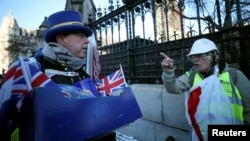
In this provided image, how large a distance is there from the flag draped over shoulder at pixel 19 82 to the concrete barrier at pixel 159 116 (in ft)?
12.0

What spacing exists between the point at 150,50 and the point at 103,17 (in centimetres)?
306

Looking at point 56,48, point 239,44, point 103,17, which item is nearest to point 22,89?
point 56,48

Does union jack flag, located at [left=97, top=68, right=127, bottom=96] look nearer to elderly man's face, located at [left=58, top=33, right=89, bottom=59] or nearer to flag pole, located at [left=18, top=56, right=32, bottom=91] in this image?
elderly man's face, located at [left=58, top=33, right=89, bottom=59]

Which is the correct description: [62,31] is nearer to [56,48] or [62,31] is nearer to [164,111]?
[56,48]

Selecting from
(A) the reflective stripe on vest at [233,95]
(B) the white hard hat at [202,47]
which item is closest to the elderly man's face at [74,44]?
(B) the white hard hat at [202,47]

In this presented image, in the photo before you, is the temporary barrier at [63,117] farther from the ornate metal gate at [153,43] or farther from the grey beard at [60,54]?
the ornate metal gate at [153,43]

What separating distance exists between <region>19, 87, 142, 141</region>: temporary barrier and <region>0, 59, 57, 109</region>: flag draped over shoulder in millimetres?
58

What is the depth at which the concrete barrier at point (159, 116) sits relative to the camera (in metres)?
4.74

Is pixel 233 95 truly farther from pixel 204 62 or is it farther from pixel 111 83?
pixel 111 83

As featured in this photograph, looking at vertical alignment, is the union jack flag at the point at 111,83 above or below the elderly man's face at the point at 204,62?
below

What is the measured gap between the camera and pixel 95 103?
1363 mm

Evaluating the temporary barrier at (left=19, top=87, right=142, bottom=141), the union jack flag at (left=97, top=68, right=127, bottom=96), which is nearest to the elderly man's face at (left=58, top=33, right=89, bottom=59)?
the union jack flag at (left=97, top=68, right=127, bottom=96)

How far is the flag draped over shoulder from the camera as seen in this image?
1.22 m

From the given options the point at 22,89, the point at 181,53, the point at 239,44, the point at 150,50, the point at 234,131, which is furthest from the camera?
the point at 150,50
